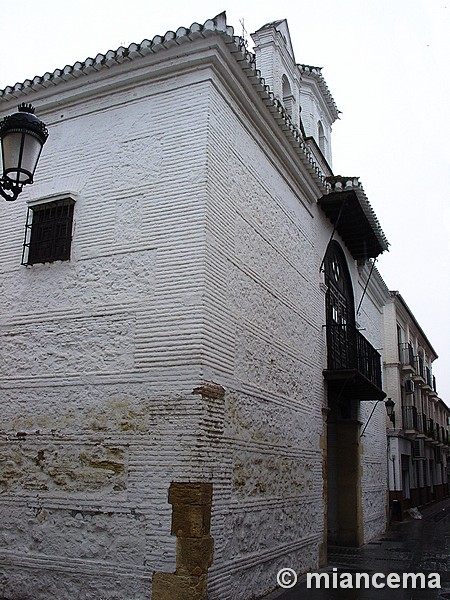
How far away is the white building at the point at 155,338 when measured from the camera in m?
6.35

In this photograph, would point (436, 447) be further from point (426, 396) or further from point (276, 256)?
point (276, 256)

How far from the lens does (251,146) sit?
28.0 feet

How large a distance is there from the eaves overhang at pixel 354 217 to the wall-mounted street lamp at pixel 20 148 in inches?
277

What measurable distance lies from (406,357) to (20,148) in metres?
20.9

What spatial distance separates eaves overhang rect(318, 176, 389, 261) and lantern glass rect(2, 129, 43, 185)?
706cm

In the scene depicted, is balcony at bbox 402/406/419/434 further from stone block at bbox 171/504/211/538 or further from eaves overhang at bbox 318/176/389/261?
stone block at bbox 171/504/211/538

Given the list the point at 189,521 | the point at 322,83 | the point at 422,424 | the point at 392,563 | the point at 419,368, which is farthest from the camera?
the point at 419,368

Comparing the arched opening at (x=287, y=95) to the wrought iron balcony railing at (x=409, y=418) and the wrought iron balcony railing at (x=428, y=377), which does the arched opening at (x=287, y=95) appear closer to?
the wrought iron balcony railing at (x=409, y=418)

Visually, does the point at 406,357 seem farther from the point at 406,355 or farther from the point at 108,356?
the point at 108,356

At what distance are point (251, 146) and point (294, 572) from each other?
5959 millimetres

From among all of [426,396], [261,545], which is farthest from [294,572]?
[426,396]

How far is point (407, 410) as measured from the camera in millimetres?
23266

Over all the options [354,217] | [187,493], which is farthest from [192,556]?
[354,217]

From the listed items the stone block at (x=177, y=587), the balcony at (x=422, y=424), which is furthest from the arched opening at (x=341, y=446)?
the balcony at (x=422, y=424)
